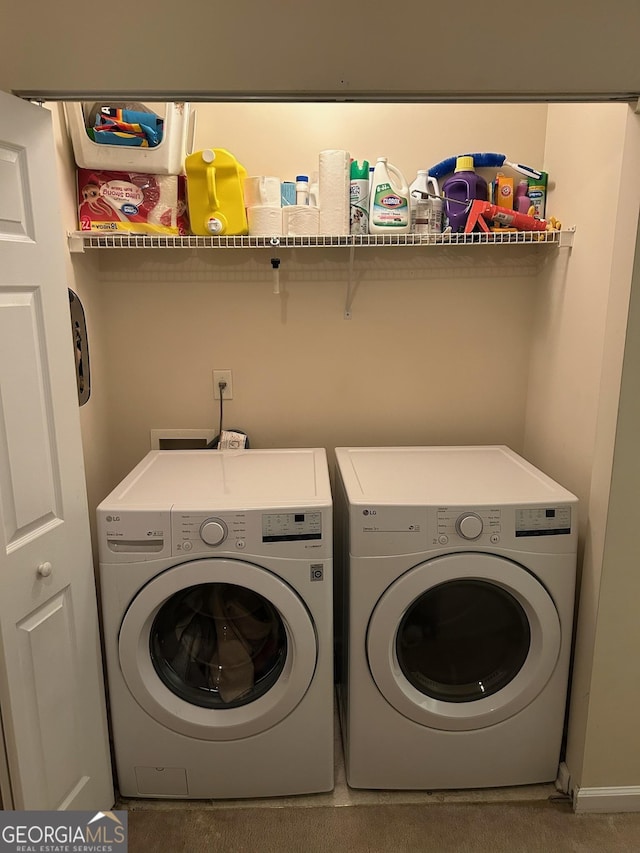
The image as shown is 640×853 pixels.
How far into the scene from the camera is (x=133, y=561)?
161 centimetres

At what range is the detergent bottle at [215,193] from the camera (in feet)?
6.09

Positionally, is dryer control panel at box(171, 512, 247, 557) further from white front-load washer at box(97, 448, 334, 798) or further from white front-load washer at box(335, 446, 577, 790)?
white front-load washer at box(335, 446, 577, 790)

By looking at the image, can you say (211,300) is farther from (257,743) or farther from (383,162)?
(257,743)

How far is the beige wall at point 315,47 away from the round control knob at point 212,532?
3.44ft

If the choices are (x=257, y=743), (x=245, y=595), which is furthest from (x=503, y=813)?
(x=245, y=595)

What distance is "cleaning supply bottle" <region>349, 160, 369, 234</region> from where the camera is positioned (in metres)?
1.93

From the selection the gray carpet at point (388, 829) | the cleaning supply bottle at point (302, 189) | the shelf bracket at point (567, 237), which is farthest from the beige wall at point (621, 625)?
the cleaning supply bottle at point (302, 189)

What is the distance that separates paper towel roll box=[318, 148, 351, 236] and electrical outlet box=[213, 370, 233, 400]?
2.12 feet

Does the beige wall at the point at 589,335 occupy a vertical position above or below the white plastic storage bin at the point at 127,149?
below

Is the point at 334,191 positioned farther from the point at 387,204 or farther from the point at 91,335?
the point at 91,335

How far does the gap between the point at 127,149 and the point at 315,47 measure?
32.1 inches

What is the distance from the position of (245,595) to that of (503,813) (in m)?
1.03

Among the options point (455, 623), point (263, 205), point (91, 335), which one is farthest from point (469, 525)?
point (91, 335)

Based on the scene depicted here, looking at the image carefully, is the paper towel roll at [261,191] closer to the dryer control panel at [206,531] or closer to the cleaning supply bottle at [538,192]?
the cleaning supply bottle at [538,192]
